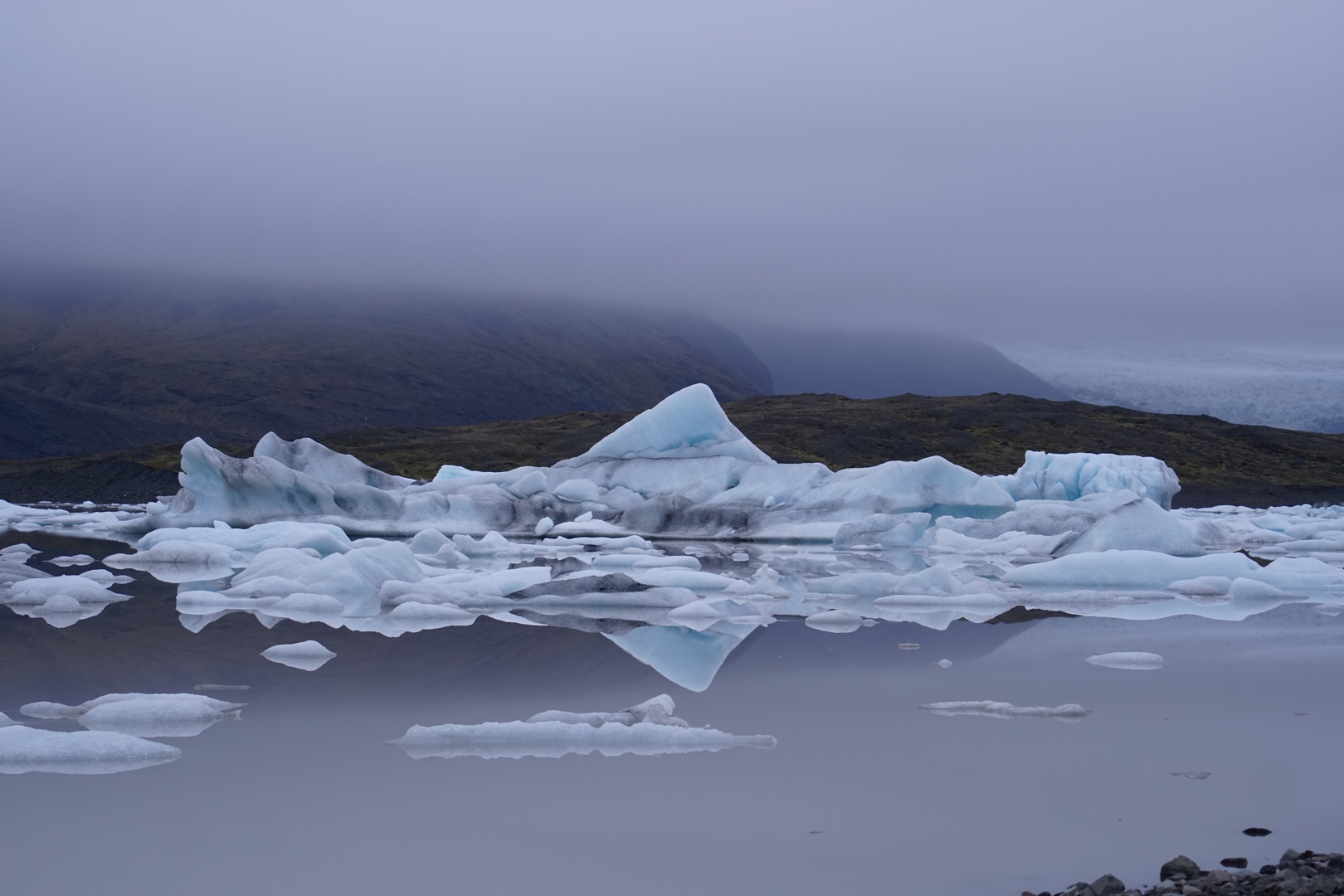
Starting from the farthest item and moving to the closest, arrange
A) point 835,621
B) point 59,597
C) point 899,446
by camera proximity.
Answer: point 899,446, point 59,597, point 835,621

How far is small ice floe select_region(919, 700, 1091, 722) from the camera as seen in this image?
495 cm

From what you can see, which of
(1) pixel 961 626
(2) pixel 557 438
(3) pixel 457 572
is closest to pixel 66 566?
(3) pixel 457 572

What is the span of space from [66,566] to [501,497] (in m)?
8.18

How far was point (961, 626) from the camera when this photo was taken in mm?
8117

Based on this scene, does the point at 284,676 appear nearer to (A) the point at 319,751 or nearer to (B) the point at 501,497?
(A) the point at 319,751

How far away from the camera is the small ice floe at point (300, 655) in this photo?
6.11m

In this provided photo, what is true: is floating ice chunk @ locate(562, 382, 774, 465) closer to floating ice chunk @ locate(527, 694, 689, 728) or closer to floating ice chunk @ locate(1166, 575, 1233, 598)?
floating ice chunk @ locate(1166, 575, 1233, 598)

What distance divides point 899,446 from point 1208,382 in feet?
127

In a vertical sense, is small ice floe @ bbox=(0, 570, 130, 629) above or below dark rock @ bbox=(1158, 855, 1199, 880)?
below

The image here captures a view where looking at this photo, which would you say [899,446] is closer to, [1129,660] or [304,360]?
[1129,660]

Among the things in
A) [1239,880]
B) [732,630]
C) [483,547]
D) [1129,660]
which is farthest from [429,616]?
[483,547]

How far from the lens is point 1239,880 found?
9.23 ft

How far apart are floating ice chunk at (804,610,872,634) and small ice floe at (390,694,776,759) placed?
334 centimetres

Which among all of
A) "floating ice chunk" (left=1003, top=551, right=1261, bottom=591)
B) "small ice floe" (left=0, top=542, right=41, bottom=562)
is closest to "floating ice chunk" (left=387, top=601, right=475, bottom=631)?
"floating ice chunk" (left=1003, top=551, right=1261, bottom=591)
